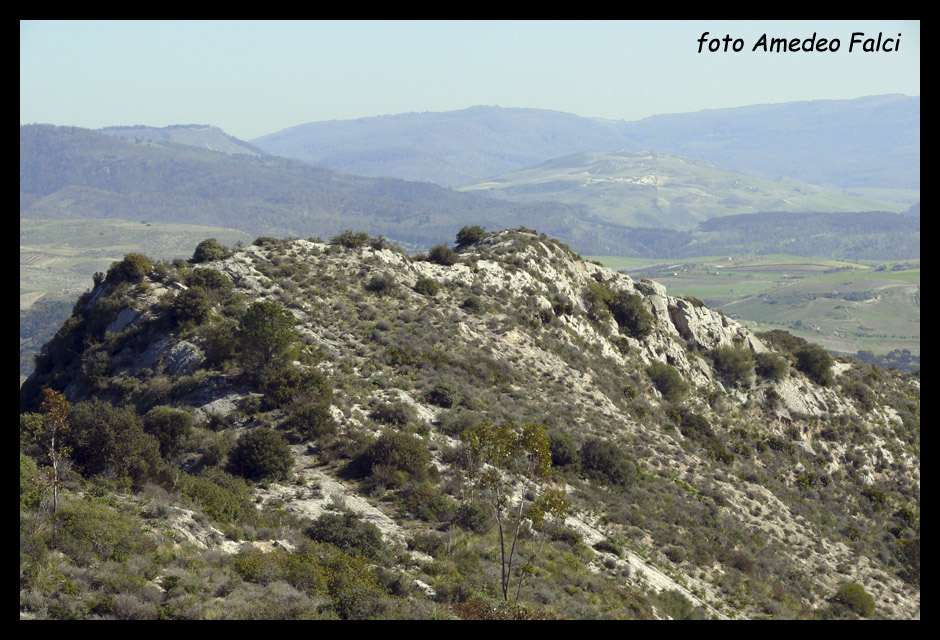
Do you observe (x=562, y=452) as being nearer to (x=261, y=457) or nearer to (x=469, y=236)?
(x=261, y=457)

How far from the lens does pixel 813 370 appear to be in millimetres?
58219

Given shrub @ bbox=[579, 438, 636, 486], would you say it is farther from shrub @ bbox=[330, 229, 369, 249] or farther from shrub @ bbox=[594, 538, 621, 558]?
shrub @ bbox=[330, 229, 369, 249]

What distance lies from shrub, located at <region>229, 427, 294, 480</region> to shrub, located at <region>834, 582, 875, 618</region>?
26.4m

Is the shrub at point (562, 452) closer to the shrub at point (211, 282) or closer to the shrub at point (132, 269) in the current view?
the shrub at point (211, 282)

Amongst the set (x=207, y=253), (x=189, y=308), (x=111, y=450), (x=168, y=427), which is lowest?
(x=168, y=427)

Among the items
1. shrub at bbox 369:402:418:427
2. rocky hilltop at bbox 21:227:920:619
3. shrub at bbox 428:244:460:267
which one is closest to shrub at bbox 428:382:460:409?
rocky hilltop at bbox 21:227:920:619

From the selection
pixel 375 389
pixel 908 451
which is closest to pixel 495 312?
pixel 375 389

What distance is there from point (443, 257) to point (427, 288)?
7.56 metres

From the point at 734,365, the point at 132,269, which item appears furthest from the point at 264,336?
the point at 734,365

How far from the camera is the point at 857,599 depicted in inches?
1177

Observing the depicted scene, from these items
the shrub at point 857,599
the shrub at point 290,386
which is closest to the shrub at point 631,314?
the shrub at point 857,599

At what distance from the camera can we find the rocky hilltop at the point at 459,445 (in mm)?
19375

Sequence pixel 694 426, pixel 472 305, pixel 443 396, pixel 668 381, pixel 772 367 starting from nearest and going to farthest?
pixel 443 396
pixel 694 426
pixel 472 305
pixel 668 381
pixel 772 367

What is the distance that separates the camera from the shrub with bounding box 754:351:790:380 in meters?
55.0
